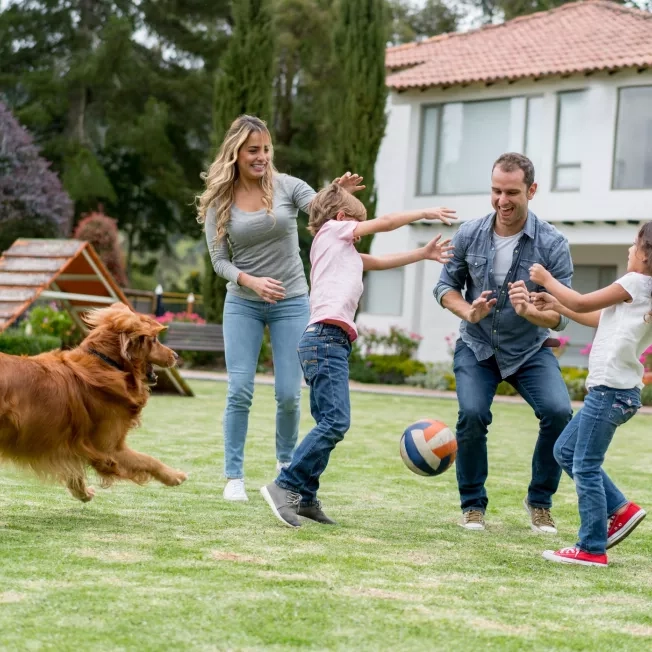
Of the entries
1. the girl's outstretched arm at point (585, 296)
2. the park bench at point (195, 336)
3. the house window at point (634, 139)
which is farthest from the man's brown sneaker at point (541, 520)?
the house window at point (634, 139)

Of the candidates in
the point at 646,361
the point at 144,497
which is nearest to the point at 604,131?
A: the point at 646,361

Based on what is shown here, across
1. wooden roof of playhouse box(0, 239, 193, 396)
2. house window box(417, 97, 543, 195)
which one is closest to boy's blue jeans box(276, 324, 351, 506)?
wooden roof of playhouse box(0, 239, 193, 396)

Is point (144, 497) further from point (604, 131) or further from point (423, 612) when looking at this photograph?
point (604, 131)

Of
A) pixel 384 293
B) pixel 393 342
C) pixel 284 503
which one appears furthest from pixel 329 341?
pixel 384 293

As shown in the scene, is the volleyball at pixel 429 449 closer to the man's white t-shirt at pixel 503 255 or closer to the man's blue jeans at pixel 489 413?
the man's blue jeans at pixel 489 413

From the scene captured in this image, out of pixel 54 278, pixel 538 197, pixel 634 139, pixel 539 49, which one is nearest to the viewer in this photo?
pixel 54 278

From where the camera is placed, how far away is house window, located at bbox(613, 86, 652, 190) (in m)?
21.6

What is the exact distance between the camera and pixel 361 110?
2323 centimetres

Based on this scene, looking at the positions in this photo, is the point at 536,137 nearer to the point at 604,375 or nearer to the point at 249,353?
the point at 249,353

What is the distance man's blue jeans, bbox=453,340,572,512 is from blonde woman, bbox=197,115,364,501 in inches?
44.5

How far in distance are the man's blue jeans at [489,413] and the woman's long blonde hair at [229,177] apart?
5.02ft

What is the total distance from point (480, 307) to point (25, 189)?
25.3 metres

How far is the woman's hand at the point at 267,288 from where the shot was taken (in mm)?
5988

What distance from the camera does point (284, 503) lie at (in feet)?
→ 17.8
